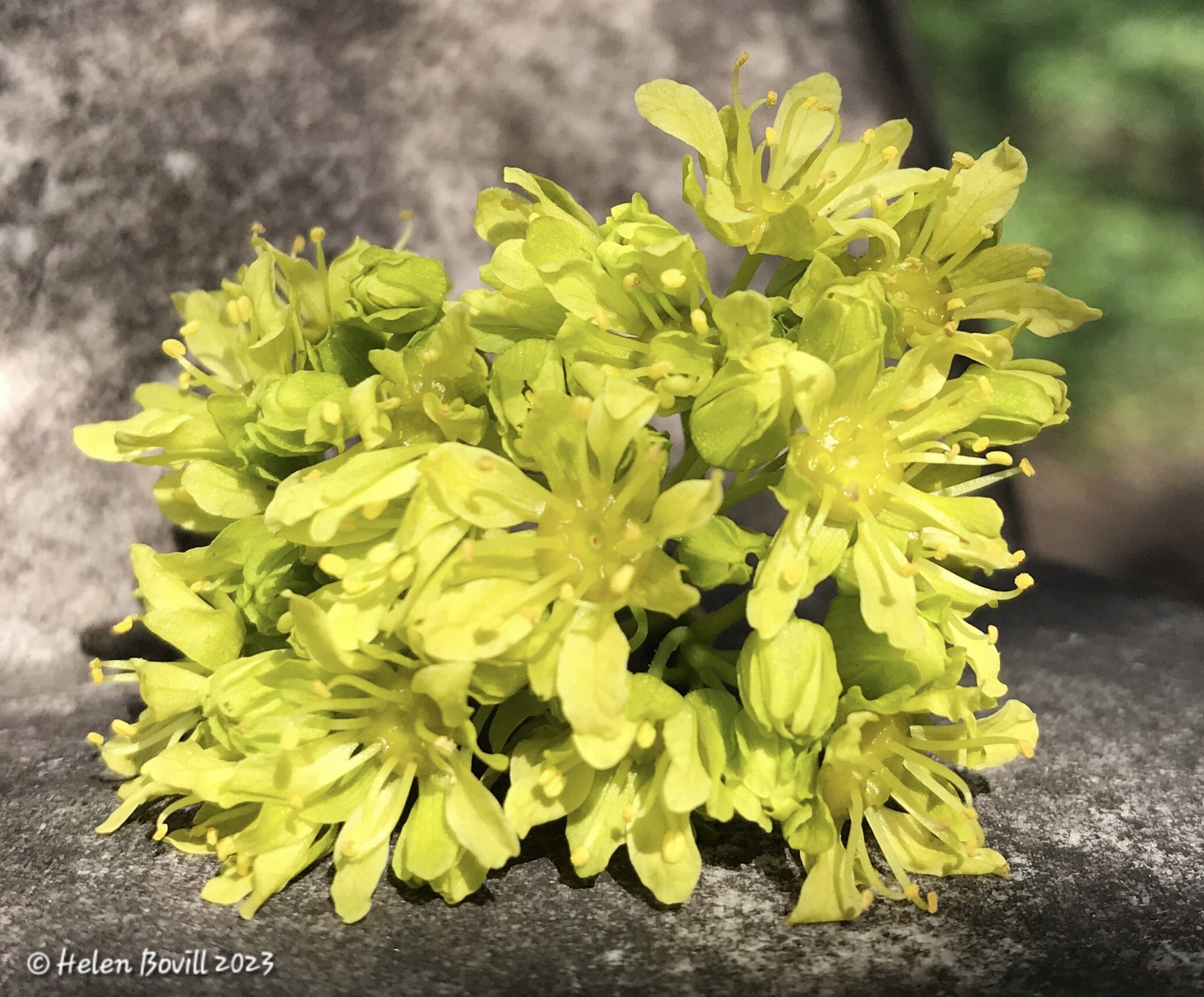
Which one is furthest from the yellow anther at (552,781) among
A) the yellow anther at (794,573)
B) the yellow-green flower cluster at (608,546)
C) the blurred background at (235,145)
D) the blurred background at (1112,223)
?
the blurred background at (1112,223)

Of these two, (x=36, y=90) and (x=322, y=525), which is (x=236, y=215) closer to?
(x=36, y=90)

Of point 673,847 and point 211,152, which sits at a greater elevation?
point 211,152

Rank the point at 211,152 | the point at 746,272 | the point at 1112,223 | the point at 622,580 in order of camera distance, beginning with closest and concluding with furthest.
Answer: the point at 622,580, the point at 746,272, the point at 211,152, the point at 1112,223

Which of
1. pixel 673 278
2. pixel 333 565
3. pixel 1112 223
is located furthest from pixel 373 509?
pixel 1112 223

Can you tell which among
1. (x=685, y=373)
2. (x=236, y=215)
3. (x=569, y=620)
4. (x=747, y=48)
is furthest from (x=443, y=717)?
(x=747, y=48)

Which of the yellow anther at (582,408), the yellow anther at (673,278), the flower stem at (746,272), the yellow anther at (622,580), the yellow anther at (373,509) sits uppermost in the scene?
the yellow anther at (673,278)

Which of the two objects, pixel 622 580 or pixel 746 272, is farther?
pixel 746 272

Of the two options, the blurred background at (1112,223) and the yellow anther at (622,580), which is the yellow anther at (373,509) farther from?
the blurred background at (1112,223)

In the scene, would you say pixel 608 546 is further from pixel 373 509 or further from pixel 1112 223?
pixel 1112 223

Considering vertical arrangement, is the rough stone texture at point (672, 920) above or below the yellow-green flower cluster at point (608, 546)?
below
